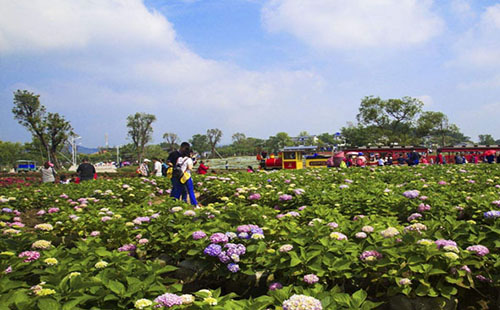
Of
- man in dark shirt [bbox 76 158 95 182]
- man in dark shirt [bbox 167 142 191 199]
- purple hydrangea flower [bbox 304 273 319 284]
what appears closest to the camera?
purple hydrangea flower [bbox 304 273 319 284]

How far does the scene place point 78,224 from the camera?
4574 mm

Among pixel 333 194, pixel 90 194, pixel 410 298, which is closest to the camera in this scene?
pixel 410 298

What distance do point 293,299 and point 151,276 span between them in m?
1.02

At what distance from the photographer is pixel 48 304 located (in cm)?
181

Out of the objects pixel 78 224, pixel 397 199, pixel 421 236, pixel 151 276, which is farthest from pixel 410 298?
pixel 78 224

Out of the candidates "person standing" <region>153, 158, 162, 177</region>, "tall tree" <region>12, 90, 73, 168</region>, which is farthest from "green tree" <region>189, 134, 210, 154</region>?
"person standing" <region>153, 158, 162, 177</region>

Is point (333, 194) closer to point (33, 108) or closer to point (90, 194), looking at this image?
point (90, 194)

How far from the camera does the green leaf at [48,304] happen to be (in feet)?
5.88

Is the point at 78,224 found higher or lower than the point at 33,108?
lower

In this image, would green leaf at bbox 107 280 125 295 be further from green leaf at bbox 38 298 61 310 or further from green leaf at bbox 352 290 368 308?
green leaf at bbox 352 290 368 308

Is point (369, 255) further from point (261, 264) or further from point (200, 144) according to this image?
point (200, 144)

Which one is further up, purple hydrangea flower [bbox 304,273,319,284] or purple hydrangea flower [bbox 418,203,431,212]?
purple hydrangea flower [bbox 418,203,431,212]

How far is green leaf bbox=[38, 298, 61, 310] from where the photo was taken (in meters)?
1.79

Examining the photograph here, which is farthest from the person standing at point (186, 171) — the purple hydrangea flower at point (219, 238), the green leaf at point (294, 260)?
the green leaf at point (294, 260)
